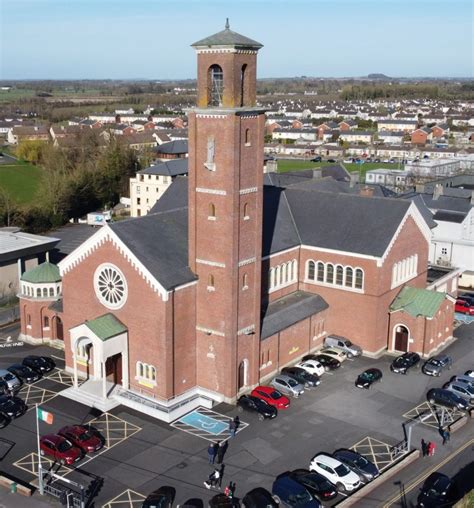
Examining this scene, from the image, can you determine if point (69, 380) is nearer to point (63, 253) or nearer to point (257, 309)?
point (257, 309)

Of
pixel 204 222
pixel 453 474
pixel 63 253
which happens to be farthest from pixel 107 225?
pixel 63 253

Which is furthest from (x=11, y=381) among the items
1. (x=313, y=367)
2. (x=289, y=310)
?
(x=313, y=367)

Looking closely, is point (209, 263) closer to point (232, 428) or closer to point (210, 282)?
point (210, 282)

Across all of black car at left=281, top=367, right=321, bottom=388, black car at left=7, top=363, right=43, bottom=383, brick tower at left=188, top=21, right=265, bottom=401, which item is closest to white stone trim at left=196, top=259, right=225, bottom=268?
brick tower at left=188, top=21, right=265, bottom=401

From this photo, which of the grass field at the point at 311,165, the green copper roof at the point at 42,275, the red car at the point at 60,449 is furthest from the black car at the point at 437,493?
the grass field at the point at 311,165

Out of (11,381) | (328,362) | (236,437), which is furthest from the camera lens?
(328,362)
